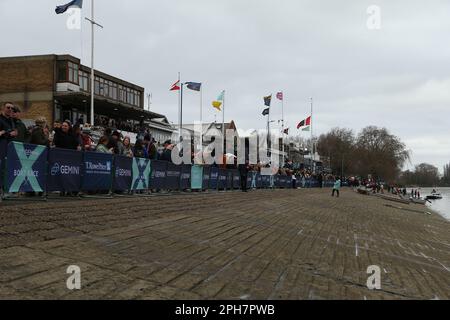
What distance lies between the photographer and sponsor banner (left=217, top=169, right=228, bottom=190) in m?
25.5

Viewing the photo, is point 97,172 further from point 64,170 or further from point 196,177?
point 196,177

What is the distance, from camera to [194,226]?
36.4ft

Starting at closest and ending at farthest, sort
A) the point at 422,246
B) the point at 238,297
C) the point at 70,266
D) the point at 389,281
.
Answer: the point at 238,297 < the point at 70,266 < the point at 389,281 < the point at 422,246

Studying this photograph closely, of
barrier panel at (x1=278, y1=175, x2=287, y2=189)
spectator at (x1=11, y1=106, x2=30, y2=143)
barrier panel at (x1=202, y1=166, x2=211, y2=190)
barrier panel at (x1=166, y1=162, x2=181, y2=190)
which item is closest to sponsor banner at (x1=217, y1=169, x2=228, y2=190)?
barrier panel at (x1=202, y1=166, x2=211, y2=190)

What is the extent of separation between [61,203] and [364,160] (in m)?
132

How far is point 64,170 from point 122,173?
317cm

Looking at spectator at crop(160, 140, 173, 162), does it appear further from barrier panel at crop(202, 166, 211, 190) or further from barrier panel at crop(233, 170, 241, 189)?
barrier panel at crop(233, 170, 241, 189)

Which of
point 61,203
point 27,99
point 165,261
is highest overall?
point 27,99

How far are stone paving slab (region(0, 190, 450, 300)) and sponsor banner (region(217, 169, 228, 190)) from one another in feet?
39.0

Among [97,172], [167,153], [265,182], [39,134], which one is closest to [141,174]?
[97,172]
